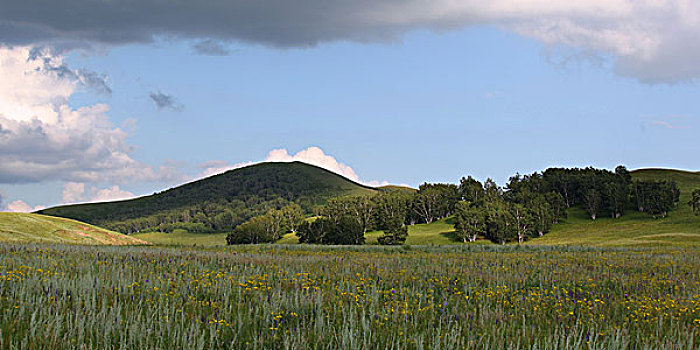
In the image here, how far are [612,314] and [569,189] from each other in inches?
5089

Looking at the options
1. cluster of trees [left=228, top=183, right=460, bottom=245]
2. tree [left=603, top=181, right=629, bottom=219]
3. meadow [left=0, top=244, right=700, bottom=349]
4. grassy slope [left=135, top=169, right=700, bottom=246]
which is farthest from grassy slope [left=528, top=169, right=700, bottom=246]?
meadow [left=0, top=244, right=700, bottom=349]

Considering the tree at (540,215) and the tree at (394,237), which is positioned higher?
the tree at (540,215)

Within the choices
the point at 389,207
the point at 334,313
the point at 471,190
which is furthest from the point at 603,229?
the point at 334,313

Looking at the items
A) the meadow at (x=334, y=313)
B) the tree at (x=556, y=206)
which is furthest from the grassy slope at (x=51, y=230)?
the tree at (x=556, y=206)

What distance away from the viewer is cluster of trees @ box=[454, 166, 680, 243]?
102625mm

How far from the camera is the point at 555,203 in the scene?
114562 mm

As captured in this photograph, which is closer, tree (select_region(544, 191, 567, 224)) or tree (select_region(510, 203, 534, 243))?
tree (select_region(510, 203, 534, 243))

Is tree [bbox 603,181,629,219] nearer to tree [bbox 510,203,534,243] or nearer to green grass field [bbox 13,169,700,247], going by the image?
green grass field [bbox 13,169,700,247]

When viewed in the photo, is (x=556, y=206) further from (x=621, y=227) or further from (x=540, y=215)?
(x=621, y=227)

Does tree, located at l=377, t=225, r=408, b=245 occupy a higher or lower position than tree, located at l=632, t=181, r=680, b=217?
lower

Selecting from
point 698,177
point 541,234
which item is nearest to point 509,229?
point 541,234

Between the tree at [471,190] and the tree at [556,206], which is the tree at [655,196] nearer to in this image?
the tree at [556,206]

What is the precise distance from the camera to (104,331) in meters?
6.41

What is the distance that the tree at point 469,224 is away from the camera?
10281 centimetres
